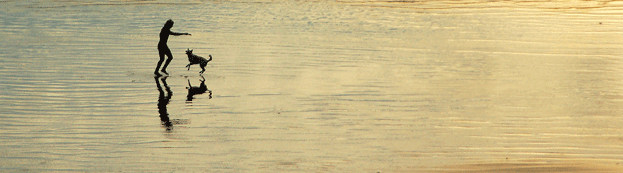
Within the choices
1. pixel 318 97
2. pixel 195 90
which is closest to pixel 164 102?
pixel 195 90

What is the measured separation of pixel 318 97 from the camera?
1442cm

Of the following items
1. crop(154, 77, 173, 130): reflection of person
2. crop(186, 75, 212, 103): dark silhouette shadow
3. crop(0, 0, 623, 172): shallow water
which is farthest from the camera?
crop(186, 75, 212, 103): dark silhouette shadow

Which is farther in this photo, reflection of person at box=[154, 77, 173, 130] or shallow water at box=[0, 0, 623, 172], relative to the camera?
reflection of person at box=[154, 77, 173, 130]

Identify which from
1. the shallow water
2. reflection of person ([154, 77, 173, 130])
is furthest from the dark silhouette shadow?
reflection of person ([154, 77, 173, 130])

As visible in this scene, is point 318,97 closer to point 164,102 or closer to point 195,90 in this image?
point 195,90

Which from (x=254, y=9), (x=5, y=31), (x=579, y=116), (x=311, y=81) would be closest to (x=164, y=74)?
(x=311, y=81)

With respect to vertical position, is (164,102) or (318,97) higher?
(318,97)

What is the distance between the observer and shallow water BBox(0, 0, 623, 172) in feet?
32.2

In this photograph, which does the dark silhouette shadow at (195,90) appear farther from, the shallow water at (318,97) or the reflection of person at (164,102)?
the reflection of person at (164,102)

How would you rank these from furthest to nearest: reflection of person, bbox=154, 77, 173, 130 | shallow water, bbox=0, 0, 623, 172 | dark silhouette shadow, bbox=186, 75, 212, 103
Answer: dark silhouette shadow, bbox=186, 75, 212, 103
reflection of person, bbox=154, 77, 173, 130
shallow water, bbox=0, 0, 623, 172

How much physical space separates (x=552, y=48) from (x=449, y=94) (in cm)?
874

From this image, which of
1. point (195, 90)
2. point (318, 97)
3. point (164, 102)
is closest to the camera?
point (164, 102)

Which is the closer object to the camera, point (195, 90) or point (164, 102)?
point (164, 102)

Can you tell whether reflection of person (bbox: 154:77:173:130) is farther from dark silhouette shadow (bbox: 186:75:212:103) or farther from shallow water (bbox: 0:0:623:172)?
dark silhouette shadow (bbox: 186:75:212:103)
